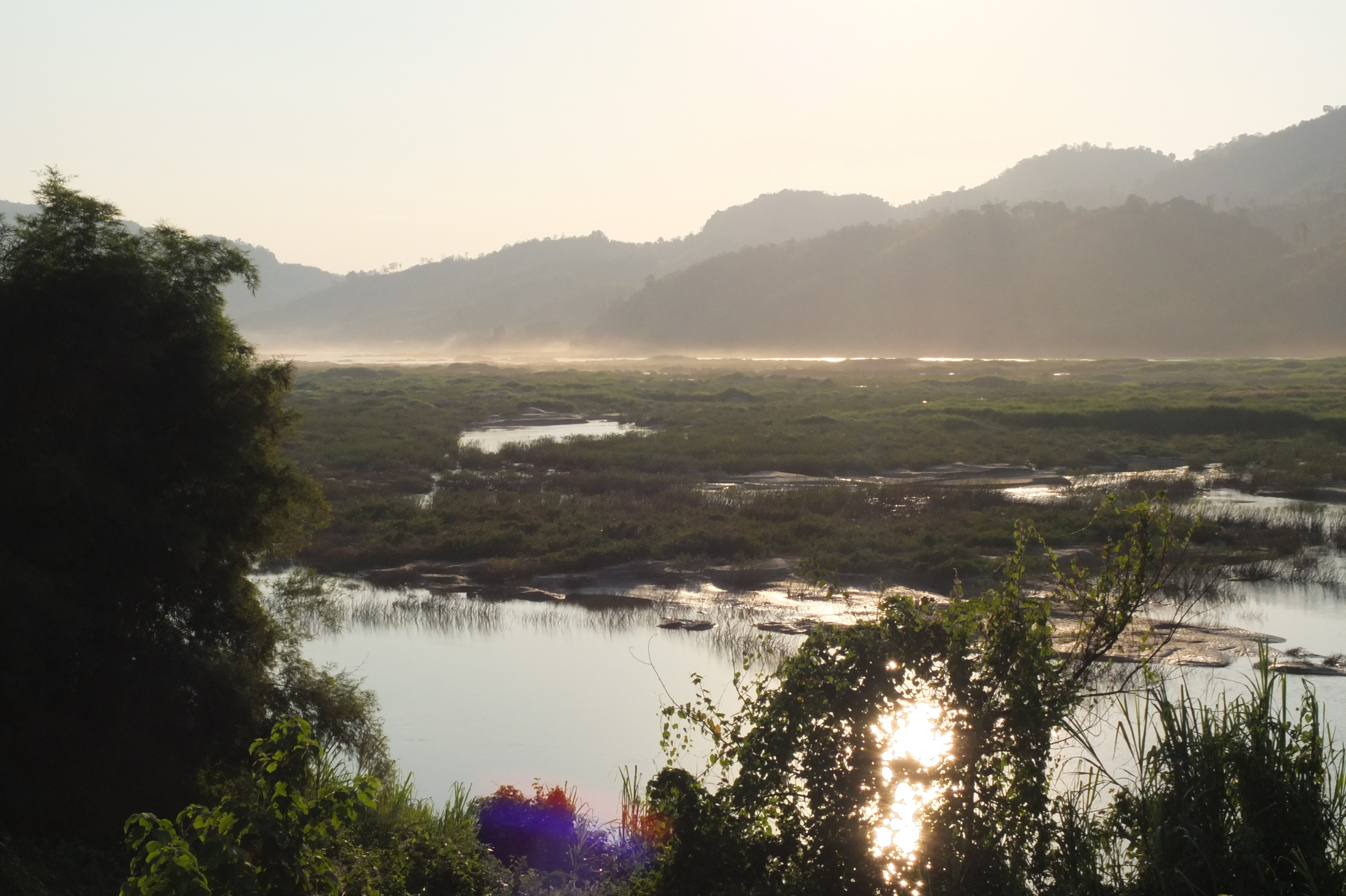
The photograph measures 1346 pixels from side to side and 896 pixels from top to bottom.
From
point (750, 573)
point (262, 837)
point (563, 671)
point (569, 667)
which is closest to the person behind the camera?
point (262, 837)

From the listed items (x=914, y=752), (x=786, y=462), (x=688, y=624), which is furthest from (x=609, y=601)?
(x=786, y=462)

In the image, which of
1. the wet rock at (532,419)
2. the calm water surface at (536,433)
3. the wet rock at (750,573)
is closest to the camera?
the wet rock at (750,573)

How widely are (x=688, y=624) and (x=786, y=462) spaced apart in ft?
51.5

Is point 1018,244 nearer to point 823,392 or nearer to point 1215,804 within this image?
point 823,392

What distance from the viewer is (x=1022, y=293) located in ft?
436

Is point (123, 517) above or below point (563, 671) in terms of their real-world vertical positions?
above

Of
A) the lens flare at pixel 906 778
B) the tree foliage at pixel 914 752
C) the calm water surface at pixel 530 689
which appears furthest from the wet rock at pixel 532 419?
the lens flare at pixel 906 778

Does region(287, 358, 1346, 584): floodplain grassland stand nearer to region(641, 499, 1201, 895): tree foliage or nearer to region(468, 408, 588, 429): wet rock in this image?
region(468, 408, 588, 429): wet rock

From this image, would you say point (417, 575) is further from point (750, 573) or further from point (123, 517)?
point (123, 517)

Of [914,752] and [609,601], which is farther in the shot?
[609,601]

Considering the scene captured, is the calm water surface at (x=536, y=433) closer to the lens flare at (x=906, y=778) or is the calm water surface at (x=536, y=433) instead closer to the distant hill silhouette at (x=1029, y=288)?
the lens flare at (x=906, y=778)

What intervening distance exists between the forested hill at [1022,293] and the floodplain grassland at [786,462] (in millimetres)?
55909

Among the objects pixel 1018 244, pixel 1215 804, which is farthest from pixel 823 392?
pixel 1018 244

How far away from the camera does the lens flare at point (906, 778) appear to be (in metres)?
6.17
